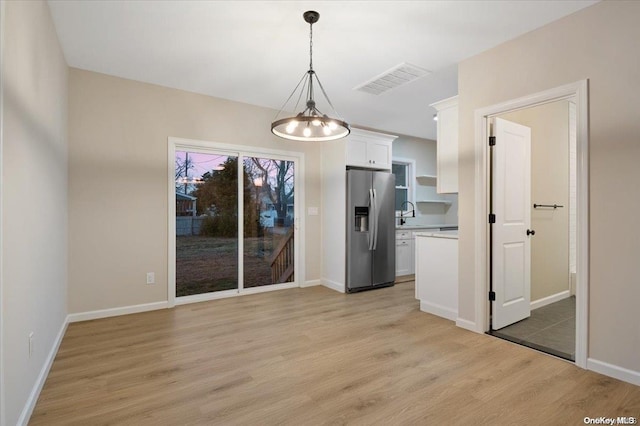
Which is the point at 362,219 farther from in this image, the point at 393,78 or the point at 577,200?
the point at 577,200

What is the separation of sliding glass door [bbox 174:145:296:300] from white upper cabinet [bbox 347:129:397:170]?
3.17ft

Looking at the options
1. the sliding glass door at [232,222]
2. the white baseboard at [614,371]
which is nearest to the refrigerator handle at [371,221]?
the sliding glass door at [232,222]

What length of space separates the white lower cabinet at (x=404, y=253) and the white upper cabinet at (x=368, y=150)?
1218 mm

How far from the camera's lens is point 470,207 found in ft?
10.3

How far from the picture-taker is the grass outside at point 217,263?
13.4 ft

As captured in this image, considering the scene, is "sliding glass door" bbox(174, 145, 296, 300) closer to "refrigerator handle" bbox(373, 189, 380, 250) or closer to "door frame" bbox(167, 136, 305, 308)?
"door frame" bbox(167, 136, 305, 308)

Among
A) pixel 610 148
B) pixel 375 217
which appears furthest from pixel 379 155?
pixel 610 148

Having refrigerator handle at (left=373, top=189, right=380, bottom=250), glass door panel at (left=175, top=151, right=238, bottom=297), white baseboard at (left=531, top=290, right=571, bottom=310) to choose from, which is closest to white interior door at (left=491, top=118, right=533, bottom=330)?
white baseboard at (left=531, top=290, right=571, bottom=310)

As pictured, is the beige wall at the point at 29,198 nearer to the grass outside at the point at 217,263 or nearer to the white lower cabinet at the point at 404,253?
the grass outside at the point at 217,263

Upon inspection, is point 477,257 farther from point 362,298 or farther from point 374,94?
point 374,94

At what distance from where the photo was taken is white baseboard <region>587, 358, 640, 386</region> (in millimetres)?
2125

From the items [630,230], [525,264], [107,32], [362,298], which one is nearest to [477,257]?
[525,264]

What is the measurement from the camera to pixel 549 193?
391 centimetres

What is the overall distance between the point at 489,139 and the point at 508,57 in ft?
2.34
